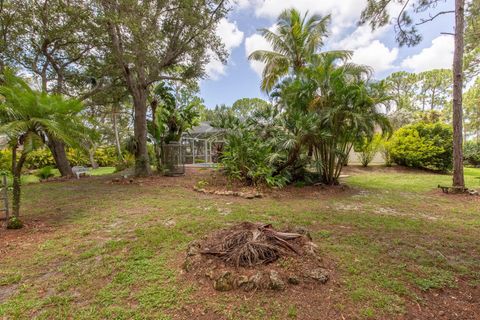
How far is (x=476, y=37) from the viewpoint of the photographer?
773cm

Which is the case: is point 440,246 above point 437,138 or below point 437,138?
below

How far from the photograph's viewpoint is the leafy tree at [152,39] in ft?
22.4

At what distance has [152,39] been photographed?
24.6ft

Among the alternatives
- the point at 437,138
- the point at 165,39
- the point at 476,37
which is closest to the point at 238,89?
the point at 165,39

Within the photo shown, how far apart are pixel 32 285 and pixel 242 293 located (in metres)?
2.06

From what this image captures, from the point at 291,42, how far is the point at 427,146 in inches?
320

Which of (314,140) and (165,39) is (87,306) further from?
(165,39)

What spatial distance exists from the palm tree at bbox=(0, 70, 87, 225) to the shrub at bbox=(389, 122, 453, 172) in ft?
45.2

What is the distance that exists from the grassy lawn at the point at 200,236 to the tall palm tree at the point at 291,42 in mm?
8166

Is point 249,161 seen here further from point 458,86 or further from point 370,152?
point 370,152

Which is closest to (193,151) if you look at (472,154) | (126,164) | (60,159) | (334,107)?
(126,164)

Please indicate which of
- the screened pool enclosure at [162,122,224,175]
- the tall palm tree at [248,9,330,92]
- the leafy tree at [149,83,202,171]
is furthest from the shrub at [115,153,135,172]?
the tall palm tree at [248,9,330,92]

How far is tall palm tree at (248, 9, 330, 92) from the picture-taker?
11.2 meters

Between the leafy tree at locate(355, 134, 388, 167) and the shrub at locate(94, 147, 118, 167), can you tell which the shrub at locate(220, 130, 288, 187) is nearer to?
the leafy tree at locate(355, 134, 388, 167)
